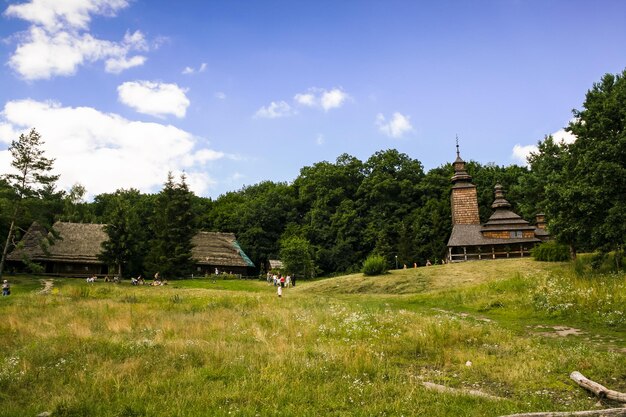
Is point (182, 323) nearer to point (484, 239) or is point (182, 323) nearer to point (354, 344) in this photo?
point (354, 344)

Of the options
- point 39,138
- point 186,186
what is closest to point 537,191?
point 186,186

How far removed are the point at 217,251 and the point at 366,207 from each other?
88.4 feet

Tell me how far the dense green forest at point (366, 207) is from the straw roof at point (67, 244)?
7.08 feet

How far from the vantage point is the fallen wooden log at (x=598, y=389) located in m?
8.22

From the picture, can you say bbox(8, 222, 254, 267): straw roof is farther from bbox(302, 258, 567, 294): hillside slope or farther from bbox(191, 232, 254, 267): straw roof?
bbox(302, 258, 567, 294): hillside slope

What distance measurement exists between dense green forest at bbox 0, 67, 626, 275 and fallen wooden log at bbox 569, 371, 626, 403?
17701mm

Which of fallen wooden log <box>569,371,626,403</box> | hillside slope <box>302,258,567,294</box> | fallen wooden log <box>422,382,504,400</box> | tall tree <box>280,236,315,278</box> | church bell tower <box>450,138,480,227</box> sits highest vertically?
church bell tower <box>450,138,480,227</box>

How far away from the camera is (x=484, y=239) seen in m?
54.6

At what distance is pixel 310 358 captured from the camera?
37.7ft

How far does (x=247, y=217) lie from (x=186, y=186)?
927 inches

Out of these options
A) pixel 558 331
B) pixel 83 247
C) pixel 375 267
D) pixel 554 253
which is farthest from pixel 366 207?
pixel 558 331

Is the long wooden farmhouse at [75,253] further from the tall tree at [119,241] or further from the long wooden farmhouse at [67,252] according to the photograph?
the tall tree at [119,241]

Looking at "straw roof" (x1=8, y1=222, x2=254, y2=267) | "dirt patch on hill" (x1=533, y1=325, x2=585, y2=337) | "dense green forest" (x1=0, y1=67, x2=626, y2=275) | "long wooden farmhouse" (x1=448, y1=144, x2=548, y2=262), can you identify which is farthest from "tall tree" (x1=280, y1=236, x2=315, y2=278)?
"dirt patch on hill" (x1=533, y1=325, x2=585, y2=337)

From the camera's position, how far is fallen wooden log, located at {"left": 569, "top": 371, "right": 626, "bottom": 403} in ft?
27.0
